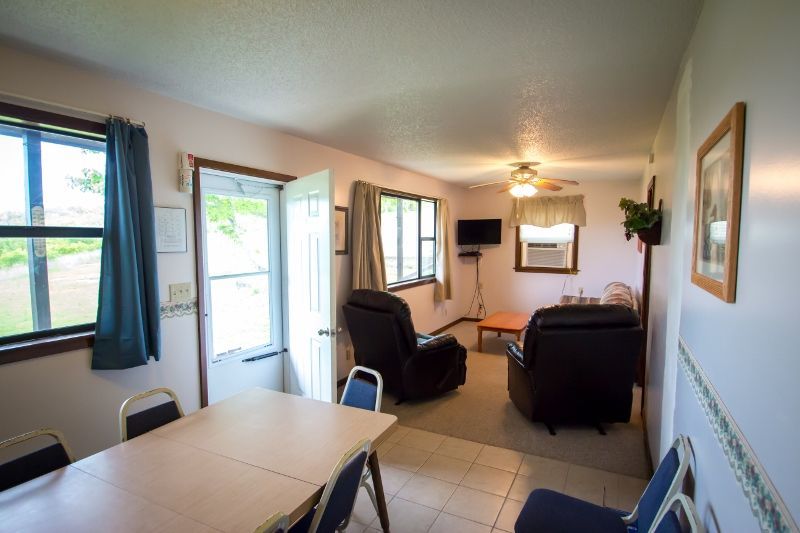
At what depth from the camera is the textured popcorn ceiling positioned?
1562mm

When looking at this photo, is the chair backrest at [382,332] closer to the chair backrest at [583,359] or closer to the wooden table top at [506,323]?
the chair backrest at [583,359]

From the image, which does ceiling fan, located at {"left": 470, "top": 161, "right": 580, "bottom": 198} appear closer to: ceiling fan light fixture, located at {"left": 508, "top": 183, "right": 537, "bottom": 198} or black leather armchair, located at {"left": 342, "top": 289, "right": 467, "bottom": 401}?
ceiling fan light fixture, located at {"left": 508, "top": 183, "right": 537, "bottom": 198}

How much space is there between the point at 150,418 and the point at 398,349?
1960mm

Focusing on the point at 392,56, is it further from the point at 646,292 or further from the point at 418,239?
the point at 418,239

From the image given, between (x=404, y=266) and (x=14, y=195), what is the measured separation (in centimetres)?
412

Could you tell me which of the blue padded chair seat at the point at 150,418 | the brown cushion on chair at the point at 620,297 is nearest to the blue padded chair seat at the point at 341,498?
the blue padded chair seat at the point at 150,418

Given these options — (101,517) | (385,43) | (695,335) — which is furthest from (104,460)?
(695,335)

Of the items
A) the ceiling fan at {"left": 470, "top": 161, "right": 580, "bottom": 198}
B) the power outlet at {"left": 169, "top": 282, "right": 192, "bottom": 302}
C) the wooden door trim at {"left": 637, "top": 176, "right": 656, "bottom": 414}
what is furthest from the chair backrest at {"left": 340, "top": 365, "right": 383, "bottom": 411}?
the ceiling fan at {"left": 470, "top": 161, "right": 580, "bottom": 198}

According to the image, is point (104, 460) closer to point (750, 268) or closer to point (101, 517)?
point (101, 517)

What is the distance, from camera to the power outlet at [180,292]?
102 inches

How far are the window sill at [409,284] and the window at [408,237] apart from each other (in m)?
0.07

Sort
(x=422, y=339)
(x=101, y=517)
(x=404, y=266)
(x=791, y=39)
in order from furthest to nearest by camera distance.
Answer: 1. (x=404, y=266)
2. (x=422, y=339)
3. (x=101, y=517)
4. (x=791, y=39)

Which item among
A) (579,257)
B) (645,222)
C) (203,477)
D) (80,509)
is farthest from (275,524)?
(579,257)

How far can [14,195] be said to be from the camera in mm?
1934
